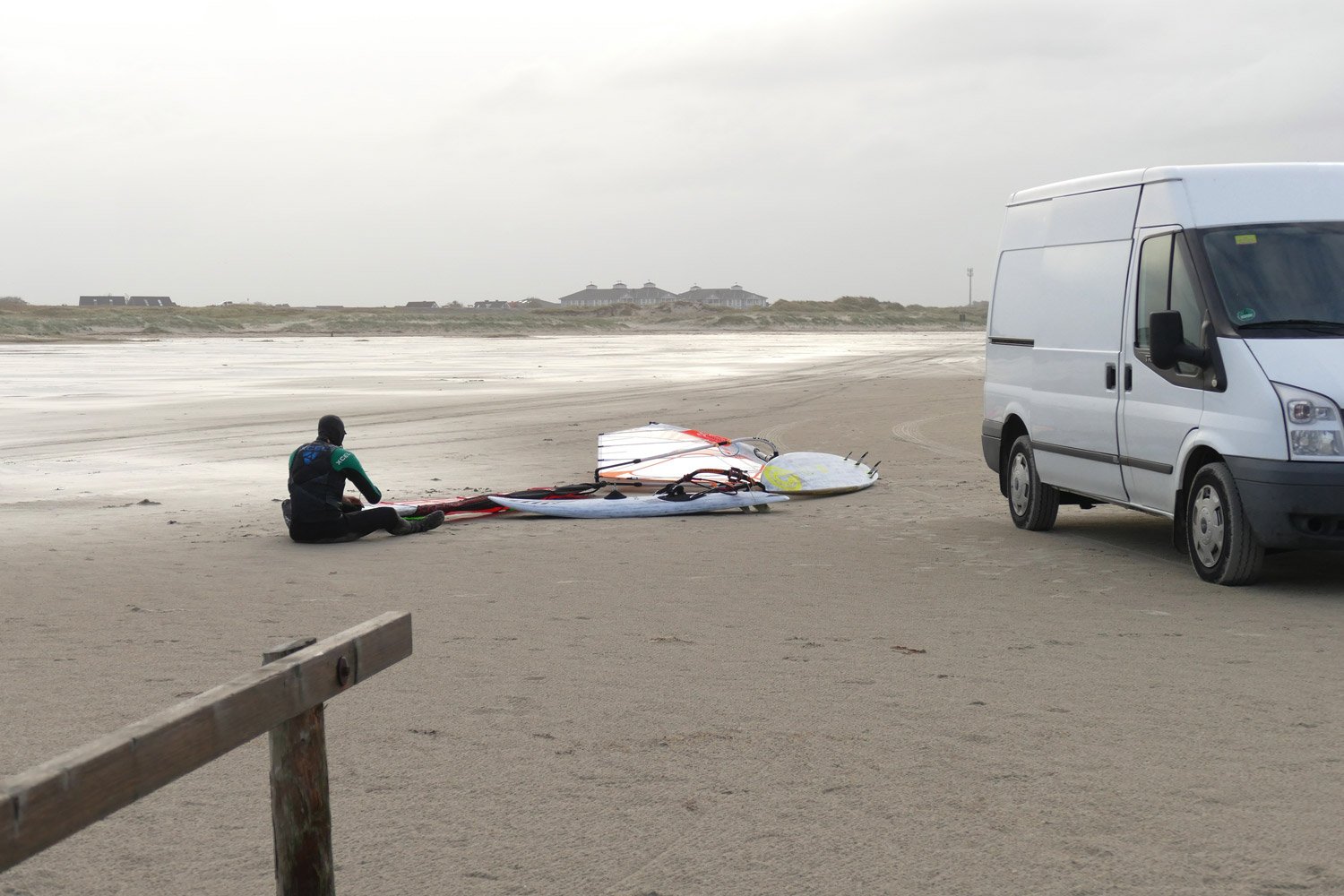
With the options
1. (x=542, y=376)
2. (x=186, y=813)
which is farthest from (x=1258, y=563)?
(x=542, y=376)

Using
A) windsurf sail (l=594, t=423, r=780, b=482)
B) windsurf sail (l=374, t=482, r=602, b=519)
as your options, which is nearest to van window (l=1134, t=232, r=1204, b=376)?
windsurf sail (l=594, t=423, r=780, b=482)

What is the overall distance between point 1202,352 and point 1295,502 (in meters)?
1.16

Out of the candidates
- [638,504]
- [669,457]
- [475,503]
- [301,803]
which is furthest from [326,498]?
[301,803]

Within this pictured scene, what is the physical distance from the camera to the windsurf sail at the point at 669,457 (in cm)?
1429

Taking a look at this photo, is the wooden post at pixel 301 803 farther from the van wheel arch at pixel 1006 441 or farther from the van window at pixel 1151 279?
the van wheel arch at pixel 1006 441

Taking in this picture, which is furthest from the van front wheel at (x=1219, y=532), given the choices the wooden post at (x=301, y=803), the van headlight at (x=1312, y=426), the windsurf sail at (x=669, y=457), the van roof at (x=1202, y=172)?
the wooden post at (x=301, y=803)

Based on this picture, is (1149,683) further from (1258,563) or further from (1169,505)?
(1169,505)

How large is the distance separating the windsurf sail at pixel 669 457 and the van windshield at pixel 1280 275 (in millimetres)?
5744

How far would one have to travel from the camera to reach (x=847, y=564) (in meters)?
9.80

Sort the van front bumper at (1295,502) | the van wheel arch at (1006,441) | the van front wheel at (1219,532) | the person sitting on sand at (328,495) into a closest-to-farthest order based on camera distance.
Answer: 1. the van front bumper at (1295,502)
2. the van front wheel at (1219,532)
3. the person sitting on sand at (328,495)
4. the van wheel arch at (1006,441)

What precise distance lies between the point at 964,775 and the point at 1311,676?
240 centimetres

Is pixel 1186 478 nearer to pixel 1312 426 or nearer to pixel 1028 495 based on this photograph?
pixel 1312 426

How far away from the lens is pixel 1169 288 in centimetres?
926

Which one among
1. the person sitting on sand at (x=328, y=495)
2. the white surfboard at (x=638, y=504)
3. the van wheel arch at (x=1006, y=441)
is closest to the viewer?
the person sitting on sand at (x=328, y=495)
